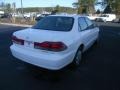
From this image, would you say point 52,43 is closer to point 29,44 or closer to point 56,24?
point 29,44

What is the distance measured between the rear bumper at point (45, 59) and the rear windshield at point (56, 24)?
963 mm

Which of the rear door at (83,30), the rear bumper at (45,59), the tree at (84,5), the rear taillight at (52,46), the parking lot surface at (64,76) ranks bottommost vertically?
the parking lot surface at (64,76)

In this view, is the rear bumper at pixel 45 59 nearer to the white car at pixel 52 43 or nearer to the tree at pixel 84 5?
the white car at pixel 52 43

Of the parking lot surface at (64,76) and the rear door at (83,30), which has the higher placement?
the rear door at (83,30)

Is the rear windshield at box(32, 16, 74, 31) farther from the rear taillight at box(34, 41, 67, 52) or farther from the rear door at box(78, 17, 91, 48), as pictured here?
the rear taillight at box(34, 41, 67, 52)

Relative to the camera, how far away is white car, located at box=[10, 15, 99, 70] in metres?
5.25

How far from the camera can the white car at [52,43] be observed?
207 inches

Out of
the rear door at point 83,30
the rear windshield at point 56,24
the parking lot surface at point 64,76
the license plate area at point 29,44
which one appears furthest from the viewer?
the rear door at point 83,30

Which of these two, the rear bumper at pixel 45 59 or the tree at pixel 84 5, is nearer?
the rear bumper at pixel 45 59

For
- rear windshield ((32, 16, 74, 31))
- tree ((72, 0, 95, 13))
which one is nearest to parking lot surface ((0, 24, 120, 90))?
rear windshield ((32, 16, 74, 31))

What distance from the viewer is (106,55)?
27.0ft

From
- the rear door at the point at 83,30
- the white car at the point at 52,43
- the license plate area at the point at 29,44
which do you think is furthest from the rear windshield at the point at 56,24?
the license plate area at the point at 29,44

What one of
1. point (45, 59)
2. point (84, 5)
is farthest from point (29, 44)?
point (84, 5)

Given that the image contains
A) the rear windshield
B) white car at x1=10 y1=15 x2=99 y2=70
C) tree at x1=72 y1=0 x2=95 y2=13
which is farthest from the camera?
tree at x1=72 y1=0 x2=95 y2=13
